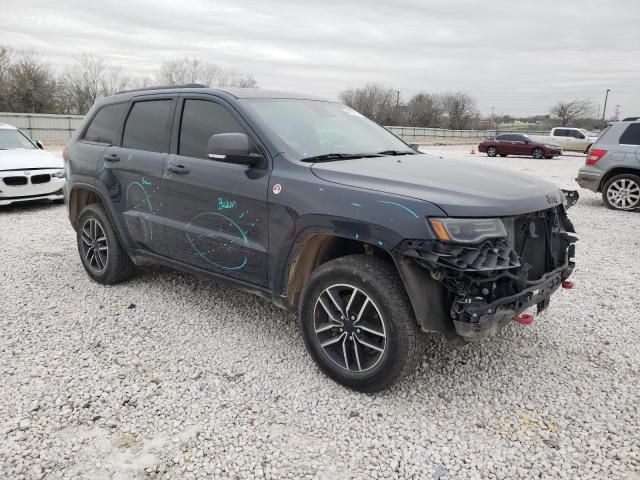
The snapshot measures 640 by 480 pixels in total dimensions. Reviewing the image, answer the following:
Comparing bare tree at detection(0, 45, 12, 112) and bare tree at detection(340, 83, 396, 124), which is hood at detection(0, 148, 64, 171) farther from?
bare tree at detection(340, 83, 396, 124)

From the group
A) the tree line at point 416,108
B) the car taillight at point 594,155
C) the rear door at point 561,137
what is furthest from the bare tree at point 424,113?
the car taillight at point 594,155

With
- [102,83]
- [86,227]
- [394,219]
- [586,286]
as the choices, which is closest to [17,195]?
[86,227]

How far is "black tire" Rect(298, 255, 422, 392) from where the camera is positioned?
9.40 ft

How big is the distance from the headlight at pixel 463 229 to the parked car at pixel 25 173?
8.22 metres

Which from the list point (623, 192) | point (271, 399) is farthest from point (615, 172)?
point (271, 399)

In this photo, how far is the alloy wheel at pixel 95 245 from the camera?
16.0ft

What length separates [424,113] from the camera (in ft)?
209

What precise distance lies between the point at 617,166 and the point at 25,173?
10615mm

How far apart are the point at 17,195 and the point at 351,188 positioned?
772 cm

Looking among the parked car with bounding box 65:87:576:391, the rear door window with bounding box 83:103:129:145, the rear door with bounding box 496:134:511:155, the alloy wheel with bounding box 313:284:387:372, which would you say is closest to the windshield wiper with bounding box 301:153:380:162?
the parked car with bounding box 65:87:576:391

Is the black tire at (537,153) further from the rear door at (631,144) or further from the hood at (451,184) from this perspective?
the hood at (451,184)

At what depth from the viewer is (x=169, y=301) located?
4609 millimetres

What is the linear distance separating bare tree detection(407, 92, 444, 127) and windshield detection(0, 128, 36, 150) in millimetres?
57232

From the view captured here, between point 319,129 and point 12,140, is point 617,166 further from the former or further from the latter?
point 12,140
